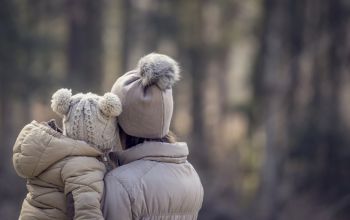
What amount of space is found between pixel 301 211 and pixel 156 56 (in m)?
13.2

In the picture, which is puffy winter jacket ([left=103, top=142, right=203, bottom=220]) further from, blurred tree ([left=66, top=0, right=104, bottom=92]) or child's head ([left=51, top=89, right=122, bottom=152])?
blurred tree ([left=66, top=0, right=104, bottom=92])

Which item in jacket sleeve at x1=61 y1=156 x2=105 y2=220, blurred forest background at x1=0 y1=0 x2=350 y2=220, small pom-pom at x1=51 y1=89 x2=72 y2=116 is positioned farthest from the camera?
blurred forest background at x1=0 y1=0 x2=350 y2=220

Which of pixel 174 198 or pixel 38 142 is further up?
pixel 38 142

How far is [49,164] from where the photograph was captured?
3.75 meters

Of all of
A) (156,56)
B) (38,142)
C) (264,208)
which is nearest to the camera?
(38,142)

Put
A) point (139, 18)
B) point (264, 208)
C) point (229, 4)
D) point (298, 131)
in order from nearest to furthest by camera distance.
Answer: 1. point (264, 208)
2. point (298, 131)
3. point (139, 18)
4. point (229, 4)

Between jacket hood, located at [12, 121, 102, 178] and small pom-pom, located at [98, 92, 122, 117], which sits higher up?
→ small pom-pom, located at [98, 92, 122, 117]

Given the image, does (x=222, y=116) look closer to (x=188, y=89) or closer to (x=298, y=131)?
(x=188, y=89)

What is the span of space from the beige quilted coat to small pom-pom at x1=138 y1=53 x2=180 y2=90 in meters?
0.45

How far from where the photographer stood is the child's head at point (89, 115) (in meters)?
3.88

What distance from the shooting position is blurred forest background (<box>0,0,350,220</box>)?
16.9 meters

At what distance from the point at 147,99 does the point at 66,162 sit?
0.50 meters

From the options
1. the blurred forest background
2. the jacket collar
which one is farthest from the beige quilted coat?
the blurred forest background

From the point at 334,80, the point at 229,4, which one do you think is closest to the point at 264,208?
the point at 334,80
